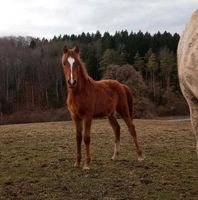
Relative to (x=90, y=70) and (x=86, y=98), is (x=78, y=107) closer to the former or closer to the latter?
(x=86, y=98)

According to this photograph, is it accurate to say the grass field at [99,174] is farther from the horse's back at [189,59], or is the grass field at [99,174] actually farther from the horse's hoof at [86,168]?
the horse's back at [189,59]

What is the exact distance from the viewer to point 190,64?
3.03m

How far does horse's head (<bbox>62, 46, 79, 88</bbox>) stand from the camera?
5.99 metres

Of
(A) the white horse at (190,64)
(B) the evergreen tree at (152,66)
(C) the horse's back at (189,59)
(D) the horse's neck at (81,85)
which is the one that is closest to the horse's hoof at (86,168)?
(D) the horse's neck at (81,85)

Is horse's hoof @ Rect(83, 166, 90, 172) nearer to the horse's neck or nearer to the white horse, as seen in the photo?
the horse's neck

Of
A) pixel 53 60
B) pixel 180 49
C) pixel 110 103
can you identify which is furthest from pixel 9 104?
pixel 180 49

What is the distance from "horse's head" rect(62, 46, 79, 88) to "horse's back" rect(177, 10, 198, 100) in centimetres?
284

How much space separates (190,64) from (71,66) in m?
3.26

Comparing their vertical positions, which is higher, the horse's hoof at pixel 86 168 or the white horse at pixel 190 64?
the white horse at pixel 190 64

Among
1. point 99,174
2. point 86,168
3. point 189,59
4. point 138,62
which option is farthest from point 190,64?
point 138,62

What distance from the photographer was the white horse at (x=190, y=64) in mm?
3016

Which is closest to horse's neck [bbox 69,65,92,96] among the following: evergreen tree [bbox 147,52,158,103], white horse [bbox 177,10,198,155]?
white horse [bbox 177,10,198,155]

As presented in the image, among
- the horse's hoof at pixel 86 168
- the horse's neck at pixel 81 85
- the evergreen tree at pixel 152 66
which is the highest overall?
the evergreen tree at pixel 152 66

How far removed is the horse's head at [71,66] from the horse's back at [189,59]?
284 cm
